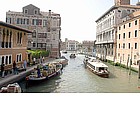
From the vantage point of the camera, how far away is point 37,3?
3094 millimetres

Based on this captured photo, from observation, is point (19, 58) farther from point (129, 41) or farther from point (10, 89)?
point (129, 41)

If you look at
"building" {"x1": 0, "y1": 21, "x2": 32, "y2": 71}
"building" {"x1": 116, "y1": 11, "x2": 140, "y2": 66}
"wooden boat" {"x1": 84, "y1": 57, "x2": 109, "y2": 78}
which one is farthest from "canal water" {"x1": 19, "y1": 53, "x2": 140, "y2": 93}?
"building" {"x1": 0, "y1": 21, "x2": 32, "y2": 71}

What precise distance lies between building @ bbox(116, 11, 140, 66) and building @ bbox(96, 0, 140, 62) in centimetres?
10

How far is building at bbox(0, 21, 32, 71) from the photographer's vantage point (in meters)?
3.40

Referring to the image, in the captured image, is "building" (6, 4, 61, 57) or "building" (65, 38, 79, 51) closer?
"building" (6, 4, 61, 57)

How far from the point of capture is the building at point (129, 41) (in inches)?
153

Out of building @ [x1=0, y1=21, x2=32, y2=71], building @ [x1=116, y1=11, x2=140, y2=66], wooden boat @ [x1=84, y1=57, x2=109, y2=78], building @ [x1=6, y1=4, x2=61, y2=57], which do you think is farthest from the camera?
wooden boat @ [x1=84, y1=57, x2=109, y2=78]

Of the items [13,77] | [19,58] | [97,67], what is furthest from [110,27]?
[13,77]

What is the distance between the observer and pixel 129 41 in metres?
4.27

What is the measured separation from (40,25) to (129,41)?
1844 mm

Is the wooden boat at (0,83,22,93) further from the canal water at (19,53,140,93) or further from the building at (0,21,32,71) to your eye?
the building at (0,21,32,71)

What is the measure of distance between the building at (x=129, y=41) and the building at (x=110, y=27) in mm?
96
